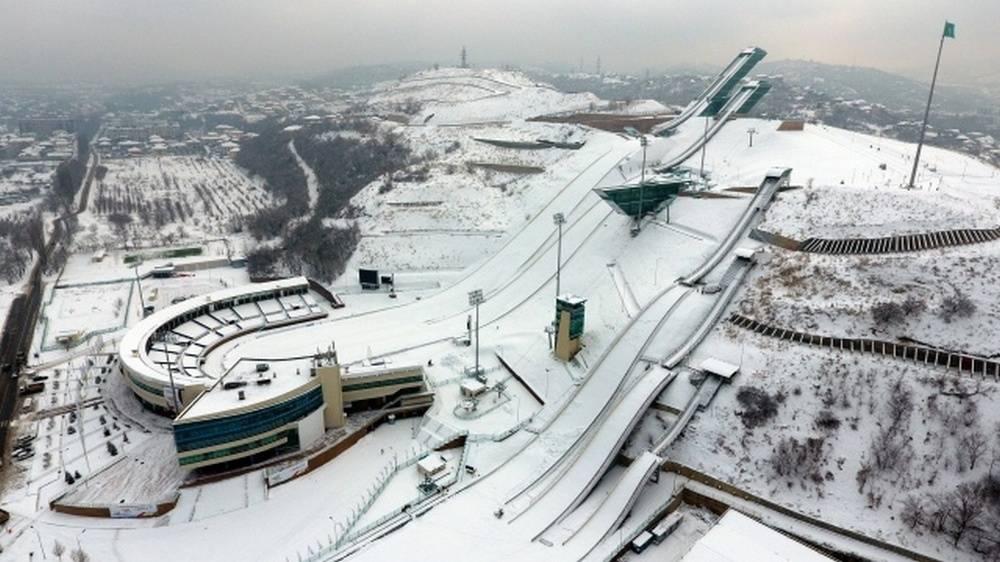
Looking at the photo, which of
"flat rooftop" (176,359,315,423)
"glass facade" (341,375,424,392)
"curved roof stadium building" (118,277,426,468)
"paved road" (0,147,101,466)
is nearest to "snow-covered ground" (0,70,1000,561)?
"curved roof stadium building" (118,277,426,468)

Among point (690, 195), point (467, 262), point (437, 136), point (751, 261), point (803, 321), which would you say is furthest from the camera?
point (437, 136)

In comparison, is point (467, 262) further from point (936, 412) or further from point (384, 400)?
point (936, 412)

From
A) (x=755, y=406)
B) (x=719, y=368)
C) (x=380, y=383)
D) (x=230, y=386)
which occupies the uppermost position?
(x=719, y=368)

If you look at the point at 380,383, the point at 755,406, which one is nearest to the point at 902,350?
the point at 755,406

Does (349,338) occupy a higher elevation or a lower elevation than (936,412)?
lower

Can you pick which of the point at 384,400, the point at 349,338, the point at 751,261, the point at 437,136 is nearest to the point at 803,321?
the point at 751,261

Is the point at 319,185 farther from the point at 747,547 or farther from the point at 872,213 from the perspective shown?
the point at 747,547

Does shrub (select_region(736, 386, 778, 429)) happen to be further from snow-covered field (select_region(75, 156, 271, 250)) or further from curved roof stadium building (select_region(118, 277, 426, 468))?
snow-covered field (select_region(75, 156, 271, 250))
